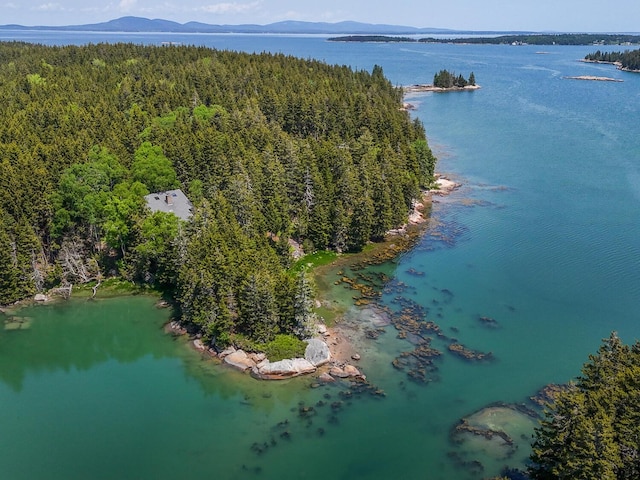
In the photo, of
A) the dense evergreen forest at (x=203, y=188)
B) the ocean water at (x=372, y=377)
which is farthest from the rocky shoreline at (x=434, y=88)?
the ocean water at (x=372, y=377)

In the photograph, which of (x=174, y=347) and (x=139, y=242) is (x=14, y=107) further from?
(x=174, y=347)

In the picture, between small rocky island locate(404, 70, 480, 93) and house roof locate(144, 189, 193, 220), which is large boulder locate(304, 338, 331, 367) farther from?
small rocky island locate(404, 70, 480, 93)

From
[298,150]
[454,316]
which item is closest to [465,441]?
[454,316]

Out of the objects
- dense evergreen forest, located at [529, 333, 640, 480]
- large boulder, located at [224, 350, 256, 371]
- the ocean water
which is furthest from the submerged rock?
large boulder, located at [224, 350, 256, 371]

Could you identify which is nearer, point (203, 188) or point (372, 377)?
point (372, 377)

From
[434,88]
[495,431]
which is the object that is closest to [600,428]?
[495,431]

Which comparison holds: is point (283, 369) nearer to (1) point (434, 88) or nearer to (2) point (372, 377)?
(2) point (372, 377)
